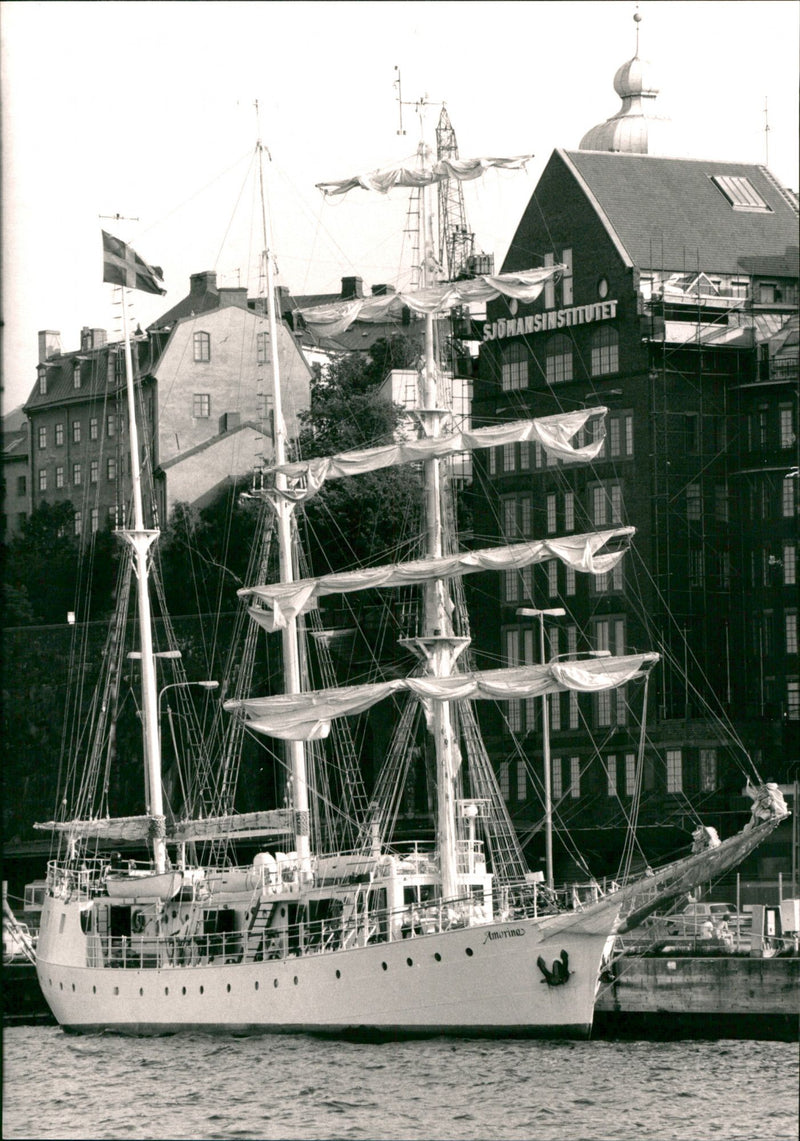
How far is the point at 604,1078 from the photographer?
185ft

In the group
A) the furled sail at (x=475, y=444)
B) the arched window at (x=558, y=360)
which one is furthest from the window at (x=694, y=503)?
the furled sail at (x=475, y=444)

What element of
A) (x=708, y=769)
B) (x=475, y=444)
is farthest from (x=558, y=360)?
(x=475, y=444)

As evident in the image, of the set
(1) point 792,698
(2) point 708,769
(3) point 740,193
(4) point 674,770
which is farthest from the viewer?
(3) point 740,193

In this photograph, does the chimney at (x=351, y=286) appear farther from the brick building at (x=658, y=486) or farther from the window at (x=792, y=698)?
the window at (x=792, y=698)

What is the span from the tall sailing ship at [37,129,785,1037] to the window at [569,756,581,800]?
2585 cm

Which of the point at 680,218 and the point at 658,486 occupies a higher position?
the point at 680,218

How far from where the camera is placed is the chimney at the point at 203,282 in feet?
479

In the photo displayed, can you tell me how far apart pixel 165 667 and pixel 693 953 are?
192ft

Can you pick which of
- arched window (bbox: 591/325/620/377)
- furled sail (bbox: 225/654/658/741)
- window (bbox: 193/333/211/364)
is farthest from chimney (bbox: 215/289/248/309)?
furled sail (bbox: 225/654/658/741)

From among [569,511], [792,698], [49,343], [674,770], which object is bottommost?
[674,770]

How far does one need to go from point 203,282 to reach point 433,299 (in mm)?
72583

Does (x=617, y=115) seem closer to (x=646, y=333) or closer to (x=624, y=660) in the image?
(x=646, y=333)

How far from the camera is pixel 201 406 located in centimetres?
13862

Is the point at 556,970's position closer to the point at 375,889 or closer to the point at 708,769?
the point at 375,889
